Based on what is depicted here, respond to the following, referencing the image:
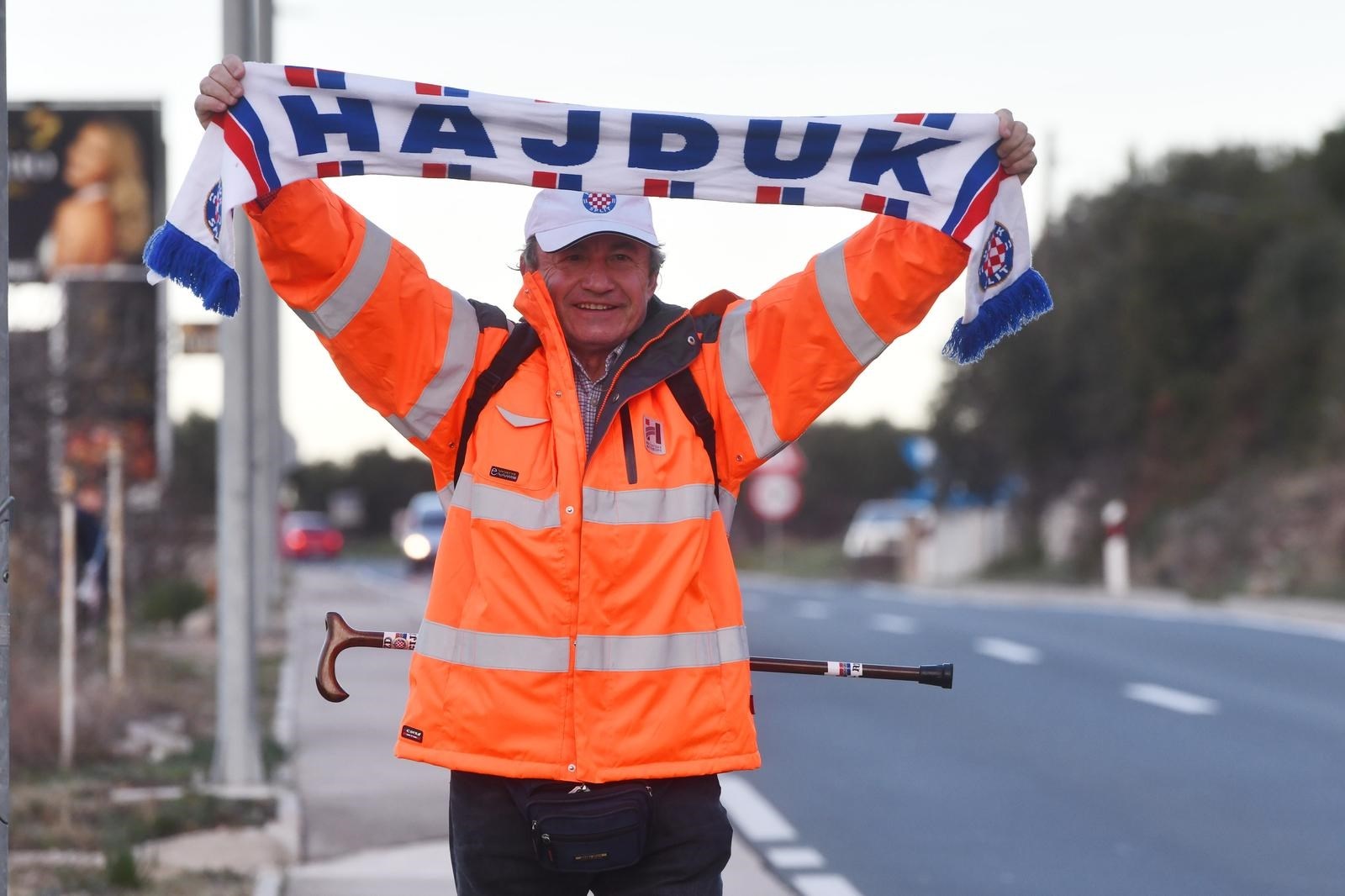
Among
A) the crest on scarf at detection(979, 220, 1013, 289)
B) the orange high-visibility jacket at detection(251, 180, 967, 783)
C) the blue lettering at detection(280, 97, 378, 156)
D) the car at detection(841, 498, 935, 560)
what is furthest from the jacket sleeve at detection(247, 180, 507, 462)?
the car at detection(841, 498, 935, 560)

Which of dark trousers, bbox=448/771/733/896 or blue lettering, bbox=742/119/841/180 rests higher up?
blue lettering, bbox=742/119/841/180

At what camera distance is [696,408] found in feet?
13.7

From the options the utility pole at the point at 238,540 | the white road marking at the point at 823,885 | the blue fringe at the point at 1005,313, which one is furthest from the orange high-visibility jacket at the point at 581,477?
the utility pole at the point at 238,540

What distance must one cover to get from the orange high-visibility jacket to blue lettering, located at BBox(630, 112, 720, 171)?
0.52 meters

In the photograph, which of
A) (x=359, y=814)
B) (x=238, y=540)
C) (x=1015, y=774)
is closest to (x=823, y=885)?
(x=359, y=814)

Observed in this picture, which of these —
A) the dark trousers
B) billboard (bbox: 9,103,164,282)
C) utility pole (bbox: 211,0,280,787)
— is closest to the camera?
the dark trousers

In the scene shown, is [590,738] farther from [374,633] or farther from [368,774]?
[368,774]

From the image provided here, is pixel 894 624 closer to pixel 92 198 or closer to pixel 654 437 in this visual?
pixel 92 198

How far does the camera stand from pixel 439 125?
15.3 ft

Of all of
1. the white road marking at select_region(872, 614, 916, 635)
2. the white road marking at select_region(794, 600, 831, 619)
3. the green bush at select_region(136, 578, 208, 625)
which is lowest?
the white road marking at select_region(794, 600, 831, 619)

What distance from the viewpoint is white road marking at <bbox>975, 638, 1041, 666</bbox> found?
17.4m

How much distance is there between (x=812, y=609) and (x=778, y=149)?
71.5 feet

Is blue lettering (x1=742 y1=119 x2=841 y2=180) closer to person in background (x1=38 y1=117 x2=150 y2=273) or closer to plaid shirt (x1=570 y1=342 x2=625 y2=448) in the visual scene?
plaid shirt (x1=570 y1=342 x2=625 y2=448)

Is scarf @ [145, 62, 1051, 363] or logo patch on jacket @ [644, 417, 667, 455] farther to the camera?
scarf @ [145, 62, 1051, 363]
